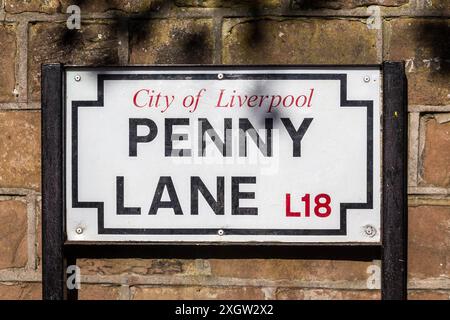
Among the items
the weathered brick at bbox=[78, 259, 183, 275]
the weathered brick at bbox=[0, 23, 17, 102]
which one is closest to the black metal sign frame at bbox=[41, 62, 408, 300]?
the weathered brick at bbox=[78, 259, 183, 275]

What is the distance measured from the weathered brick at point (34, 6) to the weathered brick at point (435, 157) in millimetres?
960

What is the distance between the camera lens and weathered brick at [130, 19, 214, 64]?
1496mm

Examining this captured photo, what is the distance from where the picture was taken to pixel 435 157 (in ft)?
4.85

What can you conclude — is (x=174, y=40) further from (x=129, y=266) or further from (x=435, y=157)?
(x=435, y=157)

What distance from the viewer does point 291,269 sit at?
4.96 ft

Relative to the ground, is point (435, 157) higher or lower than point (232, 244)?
higher

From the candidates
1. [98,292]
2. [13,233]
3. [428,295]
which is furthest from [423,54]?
[13,233]

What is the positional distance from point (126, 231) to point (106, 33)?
0.49 m

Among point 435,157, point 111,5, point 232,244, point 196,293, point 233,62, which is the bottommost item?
point 196,293

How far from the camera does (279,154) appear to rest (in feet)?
4.78

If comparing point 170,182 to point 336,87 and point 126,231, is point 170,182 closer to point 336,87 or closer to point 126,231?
point 126,231

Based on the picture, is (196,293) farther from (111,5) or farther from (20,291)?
(111,5)

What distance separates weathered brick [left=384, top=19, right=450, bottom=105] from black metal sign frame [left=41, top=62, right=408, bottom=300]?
0.16ft

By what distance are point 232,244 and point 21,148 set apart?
580 millimetres
